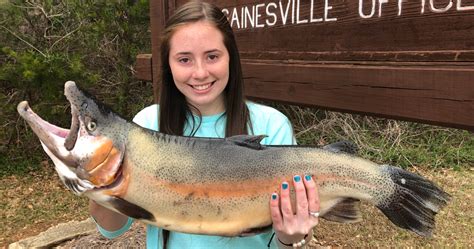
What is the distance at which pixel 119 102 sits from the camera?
281 inches

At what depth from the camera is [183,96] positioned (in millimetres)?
2199

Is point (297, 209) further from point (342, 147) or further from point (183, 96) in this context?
point (183, 96)

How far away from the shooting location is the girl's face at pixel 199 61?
1.92 metres

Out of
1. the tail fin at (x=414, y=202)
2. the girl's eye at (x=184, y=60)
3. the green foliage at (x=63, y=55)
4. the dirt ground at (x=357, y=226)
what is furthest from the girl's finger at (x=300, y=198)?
the green foliage at (x=63, y=55)

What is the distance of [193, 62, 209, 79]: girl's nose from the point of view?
1.90 meters

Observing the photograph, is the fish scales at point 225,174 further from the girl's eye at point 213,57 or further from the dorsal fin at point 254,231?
the girl's eye at point 213,57

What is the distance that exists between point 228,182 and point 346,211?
461mm

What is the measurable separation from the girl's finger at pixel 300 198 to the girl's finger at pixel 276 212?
7 centimetres

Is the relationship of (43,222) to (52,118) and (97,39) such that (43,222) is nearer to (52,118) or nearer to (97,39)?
(52,118)

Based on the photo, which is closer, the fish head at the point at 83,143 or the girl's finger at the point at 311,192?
the fish head at the point at 83,143

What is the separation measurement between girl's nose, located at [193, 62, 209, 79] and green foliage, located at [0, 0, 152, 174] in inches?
184

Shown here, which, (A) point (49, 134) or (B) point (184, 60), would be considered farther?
A: (B) point (184, 60)

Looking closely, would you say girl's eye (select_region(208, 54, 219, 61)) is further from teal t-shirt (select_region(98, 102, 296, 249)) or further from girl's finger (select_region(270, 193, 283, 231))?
girl's finger (select_region(270, 193, 283, 231))

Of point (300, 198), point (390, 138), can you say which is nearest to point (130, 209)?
point (300, 198)
